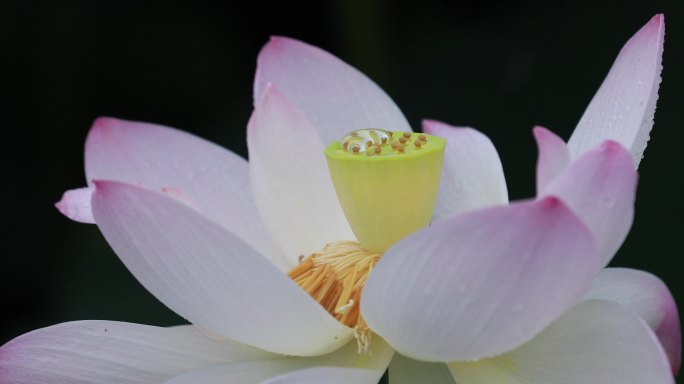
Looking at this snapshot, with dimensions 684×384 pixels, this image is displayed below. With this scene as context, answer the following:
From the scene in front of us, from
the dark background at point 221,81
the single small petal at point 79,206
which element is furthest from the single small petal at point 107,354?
the dark background at point 221,81

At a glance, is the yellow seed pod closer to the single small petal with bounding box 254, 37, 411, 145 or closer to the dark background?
the single small petal with bounding box 254, 37, 411, 145

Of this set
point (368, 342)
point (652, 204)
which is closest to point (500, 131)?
point (652, 204)

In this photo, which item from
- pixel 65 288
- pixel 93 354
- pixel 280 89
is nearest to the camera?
pixel 93 354

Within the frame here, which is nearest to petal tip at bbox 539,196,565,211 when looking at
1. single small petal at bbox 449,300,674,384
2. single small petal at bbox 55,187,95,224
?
single small petal at bbox 449,300,674,384

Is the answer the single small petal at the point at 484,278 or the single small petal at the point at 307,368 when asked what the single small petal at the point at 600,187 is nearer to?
the single small petal at the point at 484,278

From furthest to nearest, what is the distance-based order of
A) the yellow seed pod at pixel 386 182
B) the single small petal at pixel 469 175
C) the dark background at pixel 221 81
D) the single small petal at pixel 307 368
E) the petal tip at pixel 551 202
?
the dark background at pixel 221 81, the single small petal at pixel 469 175, the yellow seed pod at pixel 386 182, the single small petal at pixel 307 368, the petal tip at pixel 551 202

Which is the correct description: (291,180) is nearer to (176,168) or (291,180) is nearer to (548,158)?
(176,168)

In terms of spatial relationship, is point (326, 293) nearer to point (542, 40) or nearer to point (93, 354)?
point (93, 354)
